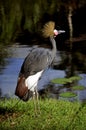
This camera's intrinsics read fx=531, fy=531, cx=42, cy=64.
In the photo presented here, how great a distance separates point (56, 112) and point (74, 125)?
105cm

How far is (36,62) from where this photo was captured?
9.12 m

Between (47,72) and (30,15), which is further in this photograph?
(30,15)

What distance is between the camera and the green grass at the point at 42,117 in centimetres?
894

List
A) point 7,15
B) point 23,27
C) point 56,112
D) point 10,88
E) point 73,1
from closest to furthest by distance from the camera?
point 56,112, point 10,88, point 23,27, point 7,15, point 73,1

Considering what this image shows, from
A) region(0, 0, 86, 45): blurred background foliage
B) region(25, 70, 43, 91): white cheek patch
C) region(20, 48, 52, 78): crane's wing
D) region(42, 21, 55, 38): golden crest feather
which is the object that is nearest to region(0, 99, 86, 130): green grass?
region(25, 70, 43, 91): white cheek patch

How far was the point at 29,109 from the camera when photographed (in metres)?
10.3

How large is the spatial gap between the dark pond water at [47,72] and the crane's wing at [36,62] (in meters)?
4.08

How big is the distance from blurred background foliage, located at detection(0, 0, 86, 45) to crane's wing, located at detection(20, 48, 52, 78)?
1467 centimetres

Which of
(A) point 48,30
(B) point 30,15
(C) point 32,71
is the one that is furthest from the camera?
(B) point 30,15

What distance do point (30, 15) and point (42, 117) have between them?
23768mm

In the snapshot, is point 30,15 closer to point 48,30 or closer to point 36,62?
point 48,30

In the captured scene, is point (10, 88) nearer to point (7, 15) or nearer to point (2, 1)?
point (7, 15)

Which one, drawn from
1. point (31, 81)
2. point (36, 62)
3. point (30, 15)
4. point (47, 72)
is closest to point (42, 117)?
point (31, 81)

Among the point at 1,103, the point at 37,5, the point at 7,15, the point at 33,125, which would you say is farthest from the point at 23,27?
the point at 33,125
